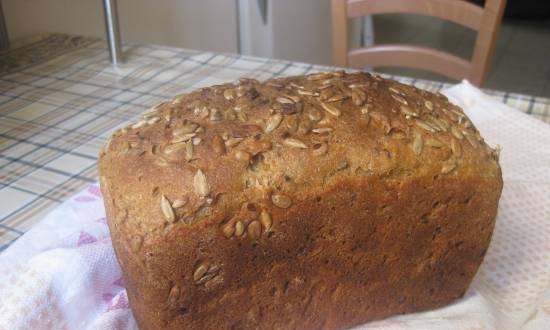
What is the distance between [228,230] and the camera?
0.62 metres

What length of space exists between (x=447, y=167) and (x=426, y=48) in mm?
1019

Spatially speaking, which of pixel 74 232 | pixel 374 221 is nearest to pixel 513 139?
pixel 374 221

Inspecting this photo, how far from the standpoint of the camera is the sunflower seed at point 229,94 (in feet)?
2.40

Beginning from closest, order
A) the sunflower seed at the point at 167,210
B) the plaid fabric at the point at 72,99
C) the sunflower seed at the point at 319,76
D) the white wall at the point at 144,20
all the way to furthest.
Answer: the sunflower seed at the point at 167,210 < the sunflower seed at the point at 319,76 < the plaid fabric at the point at 72,99 < the white wall at the point at 144,20

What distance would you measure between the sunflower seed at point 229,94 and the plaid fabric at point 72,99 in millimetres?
405

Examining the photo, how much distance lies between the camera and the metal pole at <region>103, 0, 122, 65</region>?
148cm

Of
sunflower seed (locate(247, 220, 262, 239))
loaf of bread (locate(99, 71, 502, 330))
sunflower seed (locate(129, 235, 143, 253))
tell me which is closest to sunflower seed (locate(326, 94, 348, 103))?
loaf of bread (locate(99, 71, 502, 330))

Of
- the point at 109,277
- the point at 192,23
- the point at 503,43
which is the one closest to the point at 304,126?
the point at 109,277

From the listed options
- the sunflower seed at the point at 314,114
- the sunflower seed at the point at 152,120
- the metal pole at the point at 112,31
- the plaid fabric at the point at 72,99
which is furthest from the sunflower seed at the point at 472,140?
the metal pole at the point at 112,31

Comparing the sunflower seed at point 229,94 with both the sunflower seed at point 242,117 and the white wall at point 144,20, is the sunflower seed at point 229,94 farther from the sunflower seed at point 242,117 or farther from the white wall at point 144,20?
the white wall at point 144,20

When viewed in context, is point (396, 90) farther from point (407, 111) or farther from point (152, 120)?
point (152, 120)

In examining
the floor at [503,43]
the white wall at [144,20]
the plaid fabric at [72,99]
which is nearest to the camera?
the plaid fabric at [72,99]

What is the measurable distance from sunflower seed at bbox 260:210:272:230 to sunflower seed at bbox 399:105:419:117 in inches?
9.6

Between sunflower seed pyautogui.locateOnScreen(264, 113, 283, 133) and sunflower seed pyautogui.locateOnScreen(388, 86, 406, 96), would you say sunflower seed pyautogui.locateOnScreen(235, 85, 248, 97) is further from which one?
sunflower seed pyautogui.locateOnScreen(388, 86, 406, 96)
